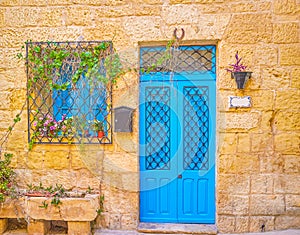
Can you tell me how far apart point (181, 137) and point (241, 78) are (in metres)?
1.01

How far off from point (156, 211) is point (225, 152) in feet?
3.82

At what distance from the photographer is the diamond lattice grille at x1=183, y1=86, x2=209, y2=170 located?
12.5 ft

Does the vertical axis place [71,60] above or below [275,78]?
above

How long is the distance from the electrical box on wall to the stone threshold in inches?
48.7

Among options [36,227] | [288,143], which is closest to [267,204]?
[288,143]

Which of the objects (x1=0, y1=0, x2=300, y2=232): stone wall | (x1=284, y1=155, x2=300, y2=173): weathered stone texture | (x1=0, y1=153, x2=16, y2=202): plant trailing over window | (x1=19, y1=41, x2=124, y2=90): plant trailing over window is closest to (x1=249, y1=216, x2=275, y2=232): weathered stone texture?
(x1=0, y1=0, x2=300, y2=232): stone wall

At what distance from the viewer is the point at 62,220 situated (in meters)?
3.61

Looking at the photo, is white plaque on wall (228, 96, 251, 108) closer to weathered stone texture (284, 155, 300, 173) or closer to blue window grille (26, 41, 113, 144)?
weathered stone texture (284, 155, 300, 173)

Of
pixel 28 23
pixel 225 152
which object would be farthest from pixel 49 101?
pixel 225 152

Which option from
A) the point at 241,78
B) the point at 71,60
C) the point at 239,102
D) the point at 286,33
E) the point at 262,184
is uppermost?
the point at 286,33

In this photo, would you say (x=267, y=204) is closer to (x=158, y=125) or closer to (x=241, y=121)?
(x=241, y=121)

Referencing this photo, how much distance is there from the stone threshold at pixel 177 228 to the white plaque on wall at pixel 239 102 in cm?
153

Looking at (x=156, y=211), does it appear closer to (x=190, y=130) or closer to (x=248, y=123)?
(x=190, y=130)

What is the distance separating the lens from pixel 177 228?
373 cm
